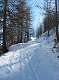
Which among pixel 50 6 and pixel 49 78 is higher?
pixel 50 6

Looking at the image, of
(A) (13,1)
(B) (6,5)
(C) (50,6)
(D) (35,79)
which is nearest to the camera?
(D) (35,79)

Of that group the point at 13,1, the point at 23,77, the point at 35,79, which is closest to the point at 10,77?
the point at 23,77

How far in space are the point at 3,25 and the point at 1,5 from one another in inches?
85.6

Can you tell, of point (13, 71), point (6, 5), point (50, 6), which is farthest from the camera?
point (50, 6)

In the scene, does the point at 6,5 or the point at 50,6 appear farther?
the point at 50,6

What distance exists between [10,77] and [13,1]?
18742mm

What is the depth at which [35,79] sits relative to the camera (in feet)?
27.4

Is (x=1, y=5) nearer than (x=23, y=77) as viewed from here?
No

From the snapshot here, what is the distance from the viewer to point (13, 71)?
10.2m

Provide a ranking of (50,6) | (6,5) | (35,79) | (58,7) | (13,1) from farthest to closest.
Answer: (50,6), (58,7), (13,1), (6,5), (35,79)

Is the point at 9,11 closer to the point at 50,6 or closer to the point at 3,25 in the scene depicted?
the point at 3,25

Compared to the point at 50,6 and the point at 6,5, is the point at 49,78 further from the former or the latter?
the point at 50,6

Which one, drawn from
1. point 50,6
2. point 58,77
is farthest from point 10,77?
point 50,6

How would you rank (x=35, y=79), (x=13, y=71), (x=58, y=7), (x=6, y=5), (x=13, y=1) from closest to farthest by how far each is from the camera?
(x=35, y=79)
(x=13, y=71)
(x=6, y=5)
(x=13, y=1)
(x=58, y=7)
